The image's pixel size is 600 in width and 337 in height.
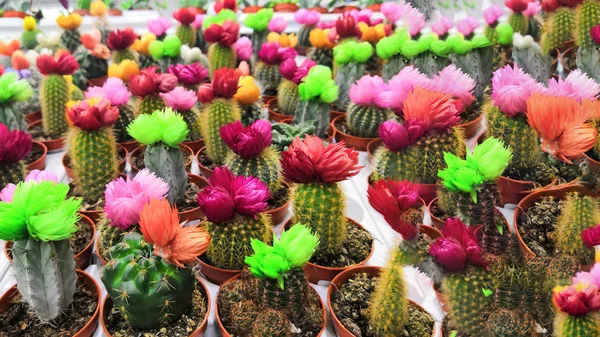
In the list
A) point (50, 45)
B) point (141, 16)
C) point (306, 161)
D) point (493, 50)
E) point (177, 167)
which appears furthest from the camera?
point (141, 16)

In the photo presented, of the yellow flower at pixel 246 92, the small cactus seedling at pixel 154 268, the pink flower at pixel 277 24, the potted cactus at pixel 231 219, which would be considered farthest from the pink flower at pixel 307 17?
the small cactus seedling at pixel 154 268

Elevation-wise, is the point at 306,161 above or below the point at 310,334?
above

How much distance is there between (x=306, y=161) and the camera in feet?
4.61

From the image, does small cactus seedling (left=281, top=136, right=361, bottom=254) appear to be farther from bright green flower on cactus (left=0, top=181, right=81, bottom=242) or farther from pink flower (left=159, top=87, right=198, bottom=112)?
pink flower (left=159, top=87, right=198, bottom=112)

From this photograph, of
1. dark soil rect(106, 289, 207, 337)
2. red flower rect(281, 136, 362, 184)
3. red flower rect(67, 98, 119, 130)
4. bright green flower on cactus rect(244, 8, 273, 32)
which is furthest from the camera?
bright green flower on cactus rect(244, 8, 273, 32)

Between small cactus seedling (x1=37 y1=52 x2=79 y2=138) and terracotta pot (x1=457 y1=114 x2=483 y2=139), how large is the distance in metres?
1.68

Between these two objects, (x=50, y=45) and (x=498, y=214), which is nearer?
(x=498, y=214)

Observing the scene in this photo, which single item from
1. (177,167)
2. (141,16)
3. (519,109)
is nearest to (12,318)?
(177,167)

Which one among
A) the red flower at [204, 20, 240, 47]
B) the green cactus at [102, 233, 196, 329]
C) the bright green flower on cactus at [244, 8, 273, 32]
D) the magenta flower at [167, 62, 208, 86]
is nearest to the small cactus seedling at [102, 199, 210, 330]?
the green cactus at [102, 233, 196, 329]

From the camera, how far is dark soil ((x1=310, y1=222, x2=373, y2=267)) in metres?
1.54

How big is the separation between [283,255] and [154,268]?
0.32m

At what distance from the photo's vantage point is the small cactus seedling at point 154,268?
1.17 metres

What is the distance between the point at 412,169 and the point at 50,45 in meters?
2.15

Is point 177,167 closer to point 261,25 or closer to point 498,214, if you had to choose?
point 498,214
